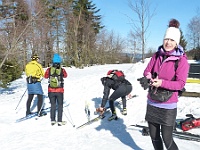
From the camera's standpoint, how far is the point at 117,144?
479 cm

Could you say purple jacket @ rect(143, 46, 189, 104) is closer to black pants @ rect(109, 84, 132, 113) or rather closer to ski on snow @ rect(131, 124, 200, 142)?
ski on snow @ rect(131, 124, 200, 142)

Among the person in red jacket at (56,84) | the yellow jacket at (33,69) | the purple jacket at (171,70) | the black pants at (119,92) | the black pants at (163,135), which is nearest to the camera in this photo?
the purple jacket at (171,70)

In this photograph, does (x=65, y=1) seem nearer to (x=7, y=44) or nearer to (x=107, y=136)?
(x=7, y=44)

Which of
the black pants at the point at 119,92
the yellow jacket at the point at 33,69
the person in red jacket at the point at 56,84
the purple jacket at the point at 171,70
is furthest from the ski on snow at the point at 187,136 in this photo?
the yellow jacket at the point at 33,69

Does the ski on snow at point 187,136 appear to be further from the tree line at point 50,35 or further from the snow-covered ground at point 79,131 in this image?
the tree line at point 50,35

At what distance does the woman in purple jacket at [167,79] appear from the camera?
293 centimetres

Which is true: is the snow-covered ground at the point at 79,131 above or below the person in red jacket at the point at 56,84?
below

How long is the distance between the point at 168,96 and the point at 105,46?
1730 inches

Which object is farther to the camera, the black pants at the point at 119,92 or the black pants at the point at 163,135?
the black pants at the point at 119,92

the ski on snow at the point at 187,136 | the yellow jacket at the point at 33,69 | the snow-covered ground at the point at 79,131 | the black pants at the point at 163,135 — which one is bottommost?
the snow-covered ground at the point at 79,131

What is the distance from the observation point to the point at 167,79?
9.89 feet

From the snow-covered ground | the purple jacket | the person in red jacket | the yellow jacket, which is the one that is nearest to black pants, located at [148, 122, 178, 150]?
→ the purple jacket

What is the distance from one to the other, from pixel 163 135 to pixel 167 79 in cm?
77

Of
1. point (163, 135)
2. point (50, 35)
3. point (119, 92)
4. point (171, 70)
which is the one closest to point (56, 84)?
point (119, 92)
